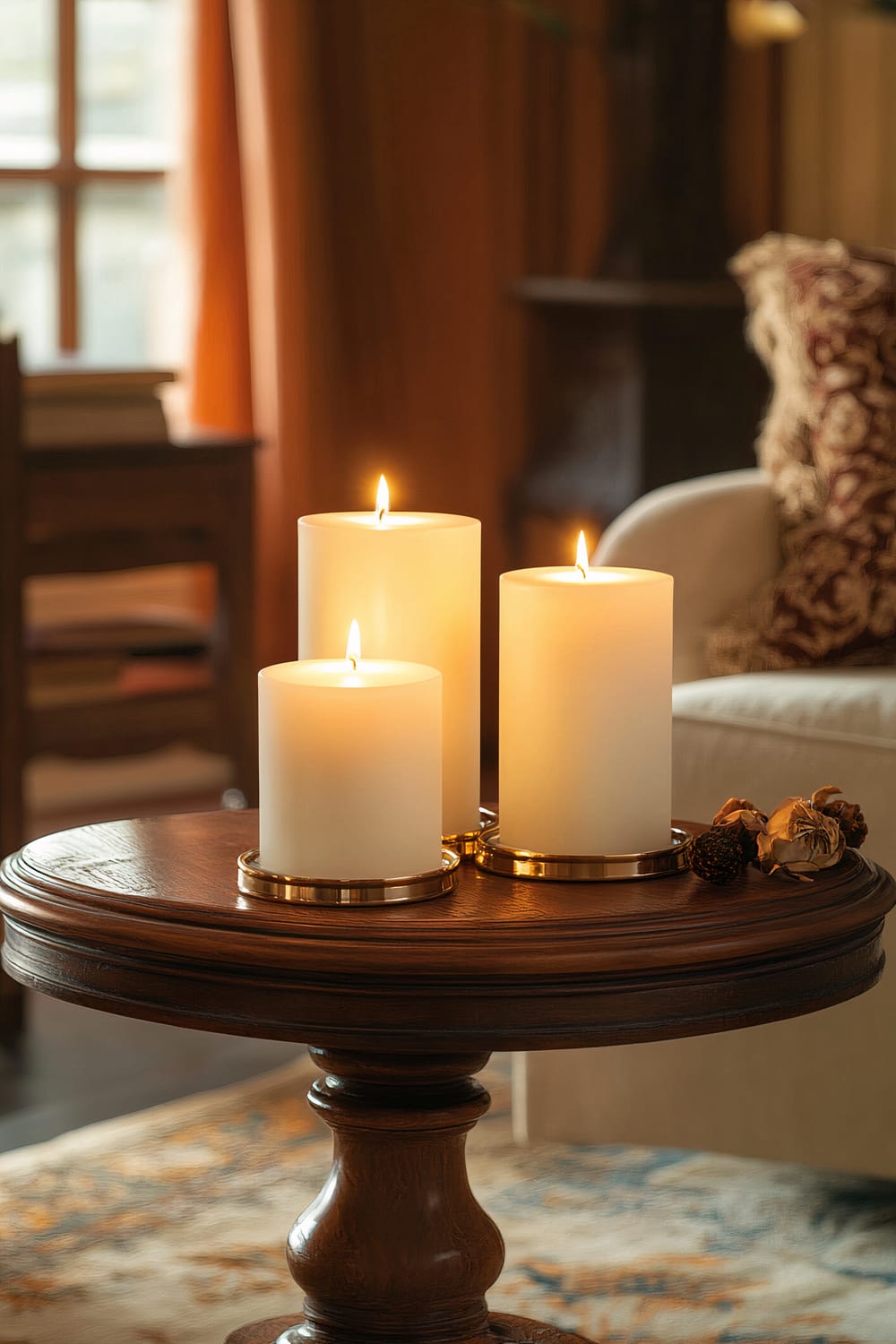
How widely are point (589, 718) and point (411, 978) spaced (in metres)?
0.21

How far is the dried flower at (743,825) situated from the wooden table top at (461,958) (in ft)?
0.07

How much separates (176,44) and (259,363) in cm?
58

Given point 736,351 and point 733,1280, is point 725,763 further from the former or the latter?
point 736,351

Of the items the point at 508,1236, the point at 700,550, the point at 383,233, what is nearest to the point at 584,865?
the point at 508,1236

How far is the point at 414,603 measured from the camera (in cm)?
113

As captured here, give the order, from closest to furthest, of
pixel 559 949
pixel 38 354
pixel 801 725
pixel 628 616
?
1. pixel 559 949
2. pixel 628 616
3. pixel 801 725
4. pixel 38 354

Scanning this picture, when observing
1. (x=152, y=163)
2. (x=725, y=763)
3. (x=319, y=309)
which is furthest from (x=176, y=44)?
(x=725, y=763)

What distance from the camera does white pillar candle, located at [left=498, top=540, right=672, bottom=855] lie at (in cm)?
106

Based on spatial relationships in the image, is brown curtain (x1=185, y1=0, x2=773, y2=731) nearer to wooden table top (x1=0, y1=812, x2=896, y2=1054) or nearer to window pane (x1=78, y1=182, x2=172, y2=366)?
window pane (x1=78, y1=182, x2=172, y2=366)

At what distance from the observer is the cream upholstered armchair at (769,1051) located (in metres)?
1.69

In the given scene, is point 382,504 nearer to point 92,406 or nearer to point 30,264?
point 92,406

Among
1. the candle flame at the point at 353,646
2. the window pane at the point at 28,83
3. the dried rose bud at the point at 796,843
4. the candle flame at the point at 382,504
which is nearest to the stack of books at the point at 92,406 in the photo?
the window pane at the point at 28,83

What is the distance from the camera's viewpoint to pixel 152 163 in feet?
11.2

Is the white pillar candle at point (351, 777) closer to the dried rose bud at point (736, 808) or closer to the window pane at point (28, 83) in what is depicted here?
the dried rose bud at point (736, 808)
